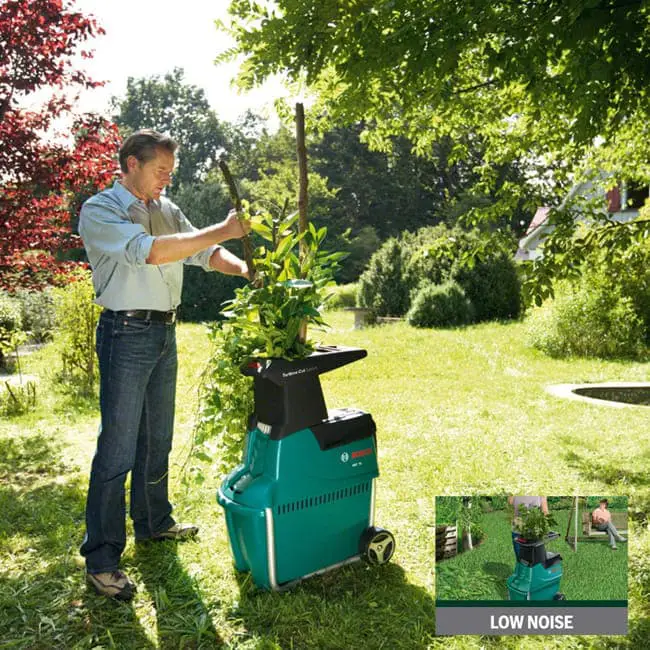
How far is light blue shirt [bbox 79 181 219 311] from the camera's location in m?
2.72

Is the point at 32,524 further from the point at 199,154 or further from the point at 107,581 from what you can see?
the point at 199,154

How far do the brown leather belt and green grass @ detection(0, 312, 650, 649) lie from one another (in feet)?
2.95

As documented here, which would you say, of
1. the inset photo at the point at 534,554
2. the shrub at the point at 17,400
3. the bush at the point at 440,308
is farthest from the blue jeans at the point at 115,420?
the bush at the point at 440,308

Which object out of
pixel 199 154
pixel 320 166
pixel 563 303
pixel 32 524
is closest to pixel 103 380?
pixel 32 524

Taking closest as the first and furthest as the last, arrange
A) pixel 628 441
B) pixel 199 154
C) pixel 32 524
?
pixel 32 524
pixel 628 441
pixel 199 154

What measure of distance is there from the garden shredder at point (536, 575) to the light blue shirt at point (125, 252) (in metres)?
1.70

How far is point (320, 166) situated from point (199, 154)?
11.5 m

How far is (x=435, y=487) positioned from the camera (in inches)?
167

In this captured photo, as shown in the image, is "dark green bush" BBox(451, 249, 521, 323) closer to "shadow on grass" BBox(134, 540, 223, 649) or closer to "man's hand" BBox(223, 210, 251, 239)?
"shadow on grass" BBox(134, 540, 223, 649)

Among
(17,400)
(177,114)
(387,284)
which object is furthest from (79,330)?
(177,114)

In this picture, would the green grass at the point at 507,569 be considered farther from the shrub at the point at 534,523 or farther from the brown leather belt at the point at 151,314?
the brown leather belt at the point at 151,314

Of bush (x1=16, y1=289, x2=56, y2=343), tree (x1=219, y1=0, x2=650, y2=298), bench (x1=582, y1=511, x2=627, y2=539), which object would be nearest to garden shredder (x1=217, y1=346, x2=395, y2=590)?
bench (x1=582, y1=511, x2=627, y2=539)

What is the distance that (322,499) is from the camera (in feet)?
9.29

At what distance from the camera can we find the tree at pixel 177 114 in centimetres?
4544
